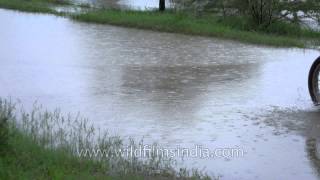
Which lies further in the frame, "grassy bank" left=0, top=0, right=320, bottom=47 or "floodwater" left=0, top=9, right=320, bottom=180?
"grassy bank" left=0, top=0, right=320, bottom=47

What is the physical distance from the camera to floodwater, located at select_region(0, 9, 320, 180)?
7.86 m

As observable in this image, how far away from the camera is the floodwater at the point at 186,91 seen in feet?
25.8

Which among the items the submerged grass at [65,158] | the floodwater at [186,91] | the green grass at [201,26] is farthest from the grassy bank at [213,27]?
the submerged grass at [65,158]

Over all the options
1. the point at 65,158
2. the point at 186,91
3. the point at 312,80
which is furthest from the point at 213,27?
the point at 65,158

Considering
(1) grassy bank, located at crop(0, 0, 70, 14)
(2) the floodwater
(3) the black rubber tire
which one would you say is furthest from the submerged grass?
(1) grassy bank, located at crop(0, 0, 70, 14)

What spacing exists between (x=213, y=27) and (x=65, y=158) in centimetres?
1587

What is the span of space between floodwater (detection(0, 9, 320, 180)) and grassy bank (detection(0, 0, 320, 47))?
4.49 feet

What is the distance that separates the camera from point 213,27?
2189 centimetres

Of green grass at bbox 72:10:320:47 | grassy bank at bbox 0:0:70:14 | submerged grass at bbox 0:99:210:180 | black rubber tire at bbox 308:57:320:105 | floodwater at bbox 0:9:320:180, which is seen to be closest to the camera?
submerged grass at bbox 0:99:210:180

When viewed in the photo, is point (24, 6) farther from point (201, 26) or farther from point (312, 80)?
point (312, 80)

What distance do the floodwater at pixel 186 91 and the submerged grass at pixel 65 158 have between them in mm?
488

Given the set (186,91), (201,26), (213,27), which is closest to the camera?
(186,91)

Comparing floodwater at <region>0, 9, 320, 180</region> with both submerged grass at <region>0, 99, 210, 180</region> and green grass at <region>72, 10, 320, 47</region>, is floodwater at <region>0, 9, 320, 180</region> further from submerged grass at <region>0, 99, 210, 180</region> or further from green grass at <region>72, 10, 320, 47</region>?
green grass at <region>72, 10, 320, 47</region>

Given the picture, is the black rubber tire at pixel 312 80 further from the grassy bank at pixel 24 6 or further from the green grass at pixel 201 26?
the grassy bank at pixel 24 6
